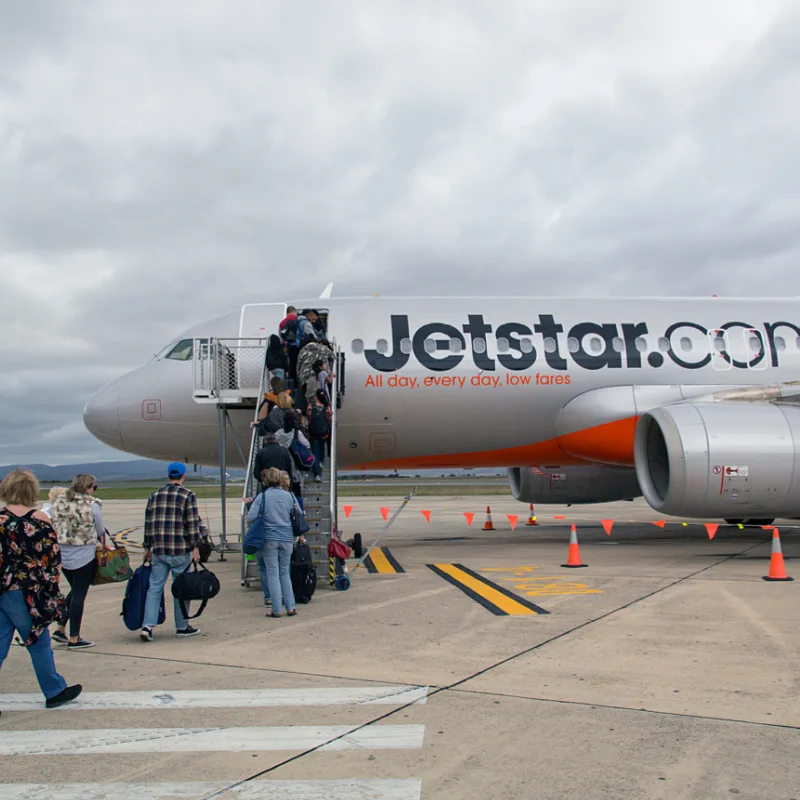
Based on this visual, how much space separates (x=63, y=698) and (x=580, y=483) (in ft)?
48.6

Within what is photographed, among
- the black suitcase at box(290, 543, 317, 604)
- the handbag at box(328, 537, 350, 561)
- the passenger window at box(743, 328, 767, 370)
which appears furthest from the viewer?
the passenger window at box(743, 328, 767, 370)

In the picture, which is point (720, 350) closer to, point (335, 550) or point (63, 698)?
point (335, 550)

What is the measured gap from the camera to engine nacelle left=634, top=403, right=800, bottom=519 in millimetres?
12531

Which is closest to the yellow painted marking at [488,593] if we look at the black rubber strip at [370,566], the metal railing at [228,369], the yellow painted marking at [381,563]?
the yellow painted marking at [381,563]

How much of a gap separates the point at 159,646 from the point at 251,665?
141 cm

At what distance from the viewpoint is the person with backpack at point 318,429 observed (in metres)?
11.6

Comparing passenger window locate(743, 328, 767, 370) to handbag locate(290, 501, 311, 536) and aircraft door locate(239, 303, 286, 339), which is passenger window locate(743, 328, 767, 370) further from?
handbag locate(290, 501, 311, 536)

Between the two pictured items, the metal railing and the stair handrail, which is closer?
the stair handrail

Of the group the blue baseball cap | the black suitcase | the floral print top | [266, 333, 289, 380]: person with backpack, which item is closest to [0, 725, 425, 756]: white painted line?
the floral print top

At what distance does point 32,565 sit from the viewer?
17.5 ft

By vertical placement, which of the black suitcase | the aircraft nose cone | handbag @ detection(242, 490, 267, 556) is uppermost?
the aircraft nose cone

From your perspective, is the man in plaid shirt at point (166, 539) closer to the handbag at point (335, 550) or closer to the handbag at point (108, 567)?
the handbag at point (108, 567)

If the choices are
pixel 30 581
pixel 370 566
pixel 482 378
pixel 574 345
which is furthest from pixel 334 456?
pixel 30 581

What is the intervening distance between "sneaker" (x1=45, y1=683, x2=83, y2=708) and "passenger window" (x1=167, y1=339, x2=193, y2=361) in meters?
10.4
